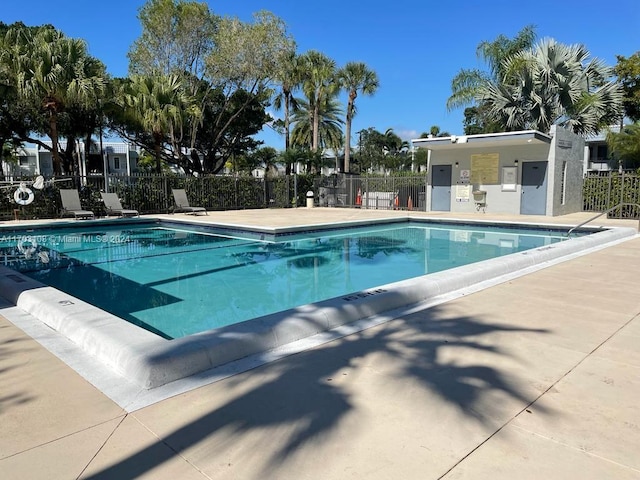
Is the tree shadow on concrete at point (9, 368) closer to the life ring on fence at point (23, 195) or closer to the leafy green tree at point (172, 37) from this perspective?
the life ring on fence at point (23, 195)

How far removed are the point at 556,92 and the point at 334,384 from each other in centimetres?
2026

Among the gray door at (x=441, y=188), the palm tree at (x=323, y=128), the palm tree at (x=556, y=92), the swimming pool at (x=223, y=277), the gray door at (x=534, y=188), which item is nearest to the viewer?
the swimming pool at (x=223, y=277)

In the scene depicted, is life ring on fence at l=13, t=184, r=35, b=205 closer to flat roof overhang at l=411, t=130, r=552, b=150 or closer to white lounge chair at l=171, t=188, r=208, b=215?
white lounge chair at l=171, t=188, r=208, b=215

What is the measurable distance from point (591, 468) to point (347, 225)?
13018 millimetres

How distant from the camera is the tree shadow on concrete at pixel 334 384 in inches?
91.8

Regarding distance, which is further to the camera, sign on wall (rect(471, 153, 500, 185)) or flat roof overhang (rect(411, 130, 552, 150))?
sign on wall (rect(471, 153, 500, 185))

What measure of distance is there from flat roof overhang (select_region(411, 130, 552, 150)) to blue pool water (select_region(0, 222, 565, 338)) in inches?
144

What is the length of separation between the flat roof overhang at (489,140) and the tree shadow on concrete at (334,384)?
13.7m

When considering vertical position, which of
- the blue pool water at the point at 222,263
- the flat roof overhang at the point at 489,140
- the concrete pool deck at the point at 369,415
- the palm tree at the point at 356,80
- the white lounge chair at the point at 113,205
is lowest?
the blue pool water at the point at 222,263

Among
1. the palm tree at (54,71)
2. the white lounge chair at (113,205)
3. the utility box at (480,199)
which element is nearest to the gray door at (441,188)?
the utility box at (480,199)

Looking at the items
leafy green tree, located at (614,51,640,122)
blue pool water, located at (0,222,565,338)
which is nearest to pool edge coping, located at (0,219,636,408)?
blue pool water, located at (0,222,565,338)

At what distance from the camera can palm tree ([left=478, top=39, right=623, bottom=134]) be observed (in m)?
18.9

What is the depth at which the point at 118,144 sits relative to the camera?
50500mm

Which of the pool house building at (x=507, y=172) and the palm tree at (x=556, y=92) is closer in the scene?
the pool house building at (x=507, y=172)
